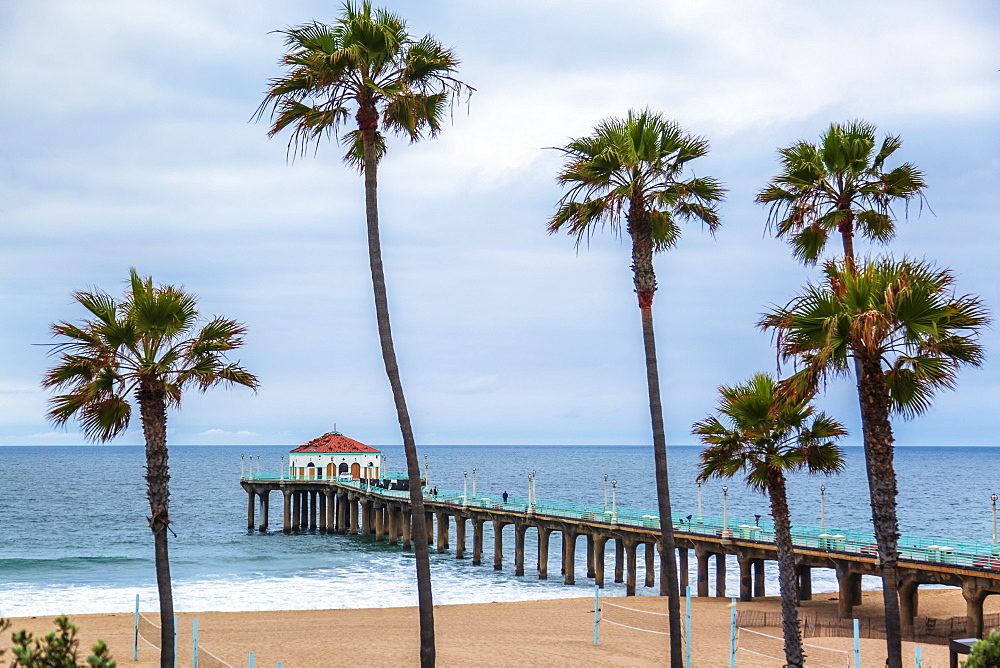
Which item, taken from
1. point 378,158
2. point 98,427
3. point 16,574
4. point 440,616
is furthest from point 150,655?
point 16,574

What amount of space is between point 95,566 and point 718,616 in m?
38.2

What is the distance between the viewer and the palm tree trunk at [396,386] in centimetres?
1581

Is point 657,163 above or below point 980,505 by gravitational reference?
above

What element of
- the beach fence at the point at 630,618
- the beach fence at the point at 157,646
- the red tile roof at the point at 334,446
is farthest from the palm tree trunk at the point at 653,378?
the red tile roof at the point at 334,446

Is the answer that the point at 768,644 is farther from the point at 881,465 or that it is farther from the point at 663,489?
the point at 881,465

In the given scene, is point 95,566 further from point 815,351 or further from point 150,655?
point 815,351

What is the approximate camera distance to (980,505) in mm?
117125

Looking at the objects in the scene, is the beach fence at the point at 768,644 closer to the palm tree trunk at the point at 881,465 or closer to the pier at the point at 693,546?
the pier at the point at 693,546

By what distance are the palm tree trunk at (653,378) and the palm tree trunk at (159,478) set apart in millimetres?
7662

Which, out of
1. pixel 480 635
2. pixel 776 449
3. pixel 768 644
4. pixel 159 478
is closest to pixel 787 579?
Result: pixel 776 449

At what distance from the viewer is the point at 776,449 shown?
18.3 metres

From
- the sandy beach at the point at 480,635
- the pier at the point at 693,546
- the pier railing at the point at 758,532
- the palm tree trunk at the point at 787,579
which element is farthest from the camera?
the pier railing at the point at 758,532

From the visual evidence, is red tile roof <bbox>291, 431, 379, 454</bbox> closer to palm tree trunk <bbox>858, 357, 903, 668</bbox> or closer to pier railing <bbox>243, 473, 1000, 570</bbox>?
pier railing <bbox>243, 473, 1000, 570</bbox>

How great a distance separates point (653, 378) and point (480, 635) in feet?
57.3
